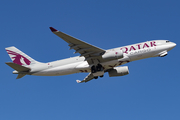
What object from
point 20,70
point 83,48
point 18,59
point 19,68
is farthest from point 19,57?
point 83,48

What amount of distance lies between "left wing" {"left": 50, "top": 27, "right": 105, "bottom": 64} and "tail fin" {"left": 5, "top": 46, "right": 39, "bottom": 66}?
999 centimetres

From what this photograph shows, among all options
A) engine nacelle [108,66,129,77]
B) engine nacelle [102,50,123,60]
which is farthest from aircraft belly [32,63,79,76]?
engine nacelle [108,66,129,77]

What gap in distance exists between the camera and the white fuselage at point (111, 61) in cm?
3747

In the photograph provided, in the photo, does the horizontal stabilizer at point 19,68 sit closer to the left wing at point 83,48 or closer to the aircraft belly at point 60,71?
the aircraft belly at point 60,71

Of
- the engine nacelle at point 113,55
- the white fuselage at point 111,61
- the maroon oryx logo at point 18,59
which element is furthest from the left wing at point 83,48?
the maroon oryx logo at point 18,59

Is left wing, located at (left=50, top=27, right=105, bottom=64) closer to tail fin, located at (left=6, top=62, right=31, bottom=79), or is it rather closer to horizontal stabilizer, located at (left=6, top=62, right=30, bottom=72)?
horizontal stabilizer, located at (left=6, top=62, right=30, bottom=72)

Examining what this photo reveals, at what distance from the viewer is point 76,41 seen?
32.7m

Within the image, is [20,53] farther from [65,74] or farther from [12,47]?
[65,74]

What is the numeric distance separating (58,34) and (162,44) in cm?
1815

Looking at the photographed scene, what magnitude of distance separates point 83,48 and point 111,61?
5.38 metres

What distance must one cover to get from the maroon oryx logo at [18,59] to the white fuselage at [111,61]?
2.34 meters

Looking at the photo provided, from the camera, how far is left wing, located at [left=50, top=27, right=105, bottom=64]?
103 feet

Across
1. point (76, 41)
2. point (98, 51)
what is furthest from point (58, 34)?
point (98, 51)

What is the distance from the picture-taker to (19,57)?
40.8 metres
